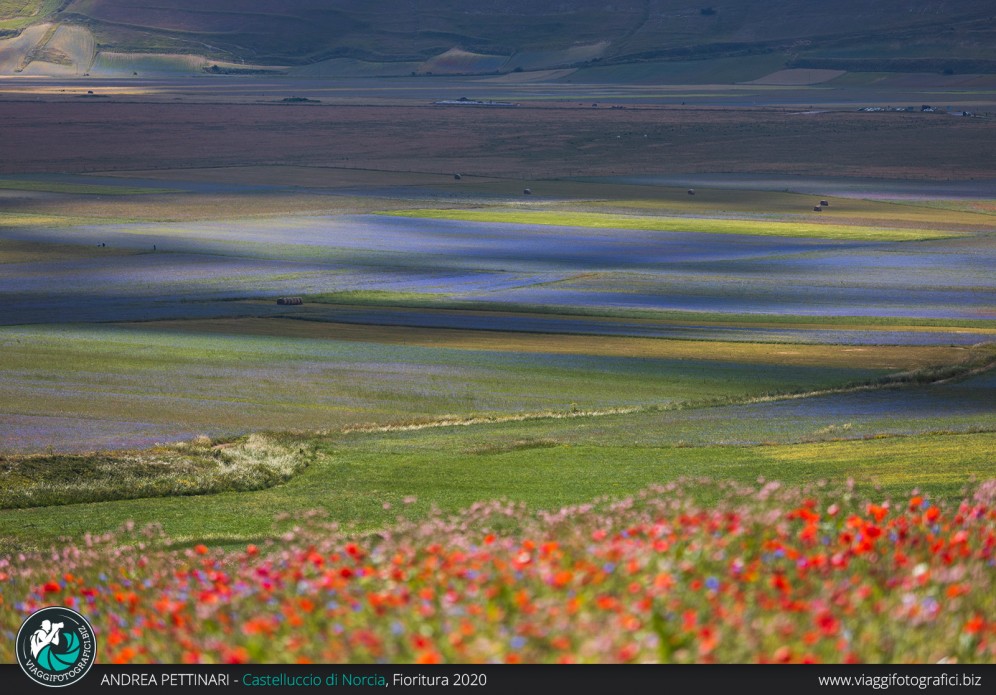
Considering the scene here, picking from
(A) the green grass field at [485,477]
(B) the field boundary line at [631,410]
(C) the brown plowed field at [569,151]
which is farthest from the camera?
(C) the brown plowed field at [569,151]

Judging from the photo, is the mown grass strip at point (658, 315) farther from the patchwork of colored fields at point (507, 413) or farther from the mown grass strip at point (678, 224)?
the mown grass strip at point (678, 224)

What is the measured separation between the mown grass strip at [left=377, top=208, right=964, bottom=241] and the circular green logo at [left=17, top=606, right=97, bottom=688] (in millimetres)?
92469

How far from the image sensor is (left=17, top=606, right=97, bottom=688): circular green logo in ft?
29.8

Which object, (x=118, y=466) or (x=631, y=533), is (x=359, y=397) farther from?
(x=631, y=533)

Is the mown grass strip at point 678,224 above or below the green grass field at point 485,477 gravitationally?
below

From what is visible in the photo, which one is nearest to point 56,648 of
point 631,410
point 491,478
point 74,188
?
point 491,478

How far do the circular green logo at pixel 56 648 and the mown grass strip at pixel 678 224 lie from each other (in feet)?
303

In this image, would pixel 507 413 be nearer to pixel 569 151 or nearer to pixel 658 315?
pixel 658 315

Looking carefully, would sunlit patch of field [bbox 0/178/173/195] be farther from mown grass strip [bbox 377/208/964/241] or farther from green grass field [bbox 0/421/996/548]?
green grass field [bbox 0/421/996/548]

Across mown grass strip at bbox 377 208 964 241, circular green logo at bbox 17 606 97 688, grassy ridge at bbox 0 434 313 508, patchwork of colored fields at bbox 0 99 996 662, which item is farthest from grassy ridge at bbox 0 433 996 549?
mown grass strip at bbox 377 208 964 241

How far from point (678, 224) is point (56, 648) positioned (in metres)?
100

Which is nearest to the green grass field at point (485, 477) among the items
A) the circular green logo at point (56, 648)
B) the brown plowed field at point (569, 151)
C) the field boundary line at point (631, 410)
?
the field boundary line at point (631, 410)

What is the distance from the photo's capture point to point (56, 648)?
9.30 metres

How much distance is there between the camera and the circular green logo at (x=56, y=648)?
909 centimetres
